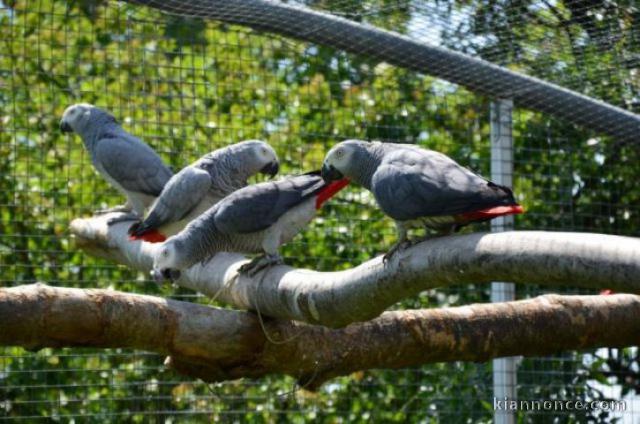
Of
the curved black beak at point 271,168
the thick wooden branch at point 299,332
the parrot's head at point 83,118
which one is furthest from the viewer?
the parrot's head at point 83,118

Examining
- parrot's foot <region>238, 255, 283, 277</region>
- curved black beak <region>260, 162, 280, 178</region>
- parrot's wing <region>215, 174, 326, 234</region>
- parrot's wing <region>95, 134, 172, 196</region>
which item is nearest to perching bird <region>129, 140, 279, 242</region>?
curved black beak <region>260, 162, 280, 178</region>

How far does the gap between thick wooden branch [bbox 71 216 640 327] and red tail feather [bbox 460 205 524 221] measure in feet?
0.40

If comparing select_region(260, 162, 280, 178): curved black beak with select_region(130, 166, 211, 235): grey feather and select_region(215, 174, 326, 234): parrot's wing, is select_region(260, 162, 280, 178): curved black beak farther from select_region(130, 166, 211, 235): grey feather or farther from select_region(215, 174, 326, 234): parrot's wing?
→ select_region(215, 174, 326, 234): parrot's wing

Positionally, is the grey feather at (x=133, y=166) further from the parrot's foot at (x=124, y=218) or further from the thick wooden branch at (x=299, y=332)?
the thick wooden branch at (x=299, y=332)

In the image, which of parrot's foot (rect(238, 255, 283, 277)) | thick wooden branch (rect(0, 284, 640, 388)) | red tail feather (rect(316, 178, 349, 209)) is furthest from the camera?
red tail feather (rect(316, 178, 349, 209))

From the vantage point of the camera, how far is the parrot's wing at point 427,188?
6.88ft

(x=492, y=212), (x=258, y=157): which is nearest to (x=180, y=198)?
(x=258, y=157)

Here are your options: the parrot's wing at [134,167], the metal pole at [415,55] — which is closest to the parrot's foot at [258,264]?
the metal pole at [415,55]

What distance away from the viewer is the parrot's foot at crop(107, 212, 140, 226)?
381 cm

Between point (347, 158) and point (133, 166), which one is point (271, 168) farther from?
point (347, 158)

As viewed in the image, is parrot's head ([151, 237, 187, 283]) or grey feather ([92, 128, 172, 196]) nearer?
parrot's head ([151, 237, 187, 283])

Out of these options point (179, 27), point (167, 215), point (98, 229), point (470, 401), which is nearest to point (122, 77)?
point (179, 27)

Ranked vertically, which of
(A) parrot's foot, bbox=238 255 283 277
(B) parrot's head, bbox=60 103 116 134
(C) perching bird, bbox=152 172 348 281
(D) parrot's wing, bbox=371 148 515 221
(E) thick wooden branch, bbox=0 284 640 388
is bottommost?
(E) thick wooden branch, bbox=0 284 640 388

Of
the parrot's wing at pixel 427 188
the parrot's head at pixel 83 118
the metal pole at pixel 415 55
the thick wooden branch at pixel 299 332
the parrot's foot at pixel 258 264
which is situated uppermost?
the metal pole at pixel 415 55
